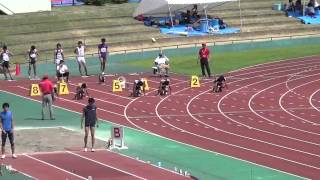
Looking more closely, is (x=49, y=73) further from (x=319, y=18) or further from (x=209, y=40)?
(x=319, y=18)

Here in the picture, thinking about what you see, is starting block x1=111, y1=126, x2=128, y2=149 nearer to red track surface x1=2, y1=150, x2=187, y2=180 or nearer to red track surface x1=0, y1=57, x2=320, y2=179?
red track surface x1=2, y1=150, x2=187, y2=180

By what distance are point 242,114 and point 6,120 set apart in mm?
10205

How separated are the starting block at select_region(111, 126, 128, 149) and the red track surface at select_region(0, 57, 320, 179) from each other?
2.03 metres

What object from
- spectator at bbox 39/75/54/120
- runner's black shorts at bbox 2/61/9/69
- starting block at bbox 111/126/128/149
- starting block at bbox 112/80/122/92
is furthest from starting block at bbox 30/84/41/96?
→ starting block at bbox 111/126/128/149

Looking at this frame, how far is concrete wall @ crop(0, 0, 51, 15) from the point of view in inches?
2256

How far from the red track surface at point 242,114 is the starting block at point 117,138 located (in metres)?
2.03

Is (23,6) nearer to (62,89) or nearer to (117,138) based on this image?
(62,89)

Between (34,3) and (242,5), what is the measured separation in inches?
560

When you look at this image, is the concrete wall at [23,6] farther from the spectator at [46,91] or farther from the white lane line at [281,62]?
the spectator at [46,91]

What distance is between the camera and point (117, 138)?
26.9 meters

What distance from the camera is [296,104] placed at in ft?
114

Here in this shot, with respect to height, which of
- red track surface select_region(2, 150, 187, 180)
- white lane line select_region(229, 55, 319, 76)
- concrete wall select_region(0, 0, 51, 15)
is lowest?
red track surface select_region(2, 150, 187, 180)

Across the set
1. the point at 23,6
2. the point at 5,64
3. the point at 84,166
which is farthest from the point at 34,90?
the point at 23,6

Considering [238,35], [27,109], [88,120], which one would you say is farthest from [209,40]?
[88,120]
